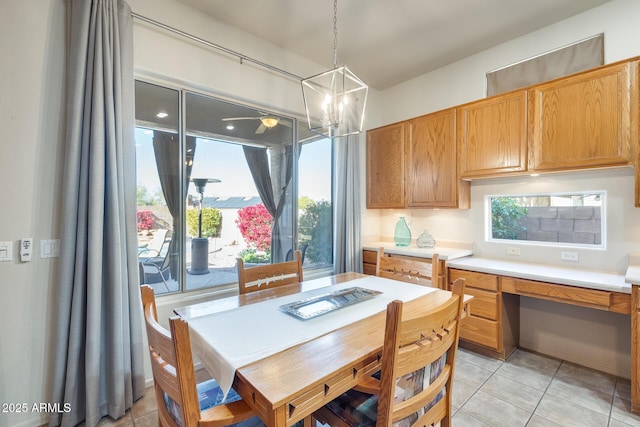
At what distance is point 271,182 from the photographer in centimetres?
305

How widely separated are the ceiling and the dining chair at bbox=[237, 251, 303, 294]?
6.73 feet

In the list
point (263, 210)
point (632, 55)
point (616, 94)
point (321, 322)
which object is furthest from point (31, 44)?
point (632, 55)

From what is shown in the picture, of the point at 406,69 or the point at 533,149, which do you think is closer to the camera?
the point at 533,149

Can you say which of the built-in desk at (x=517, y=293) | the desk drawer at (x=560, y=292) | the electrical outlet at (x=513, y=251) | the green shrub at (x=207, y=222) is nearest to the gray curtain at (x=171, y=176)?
the green shrub at (x=207, y=222)

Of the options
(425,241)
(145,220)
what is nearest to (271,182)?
(145,220)

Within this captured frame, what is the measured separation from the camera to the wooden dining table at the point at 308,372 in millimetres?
893

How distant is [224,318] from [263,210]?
64.4 inches

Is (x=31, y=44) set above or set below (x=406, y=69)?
below

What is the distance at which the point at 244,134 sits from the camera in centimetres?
286

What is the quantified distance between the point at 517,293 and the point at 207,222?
106 inches

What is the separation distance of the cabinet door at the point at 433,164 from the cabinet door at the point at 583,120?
70cm

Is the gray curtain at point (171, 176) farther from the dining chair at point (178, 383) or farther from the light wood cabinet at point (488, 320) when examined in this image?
the light wood cabinet at point (488, 320)

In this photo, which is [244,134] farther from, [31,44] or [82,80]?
[31,44]

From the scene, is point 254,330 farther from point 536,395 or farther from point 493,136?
point 493,136
